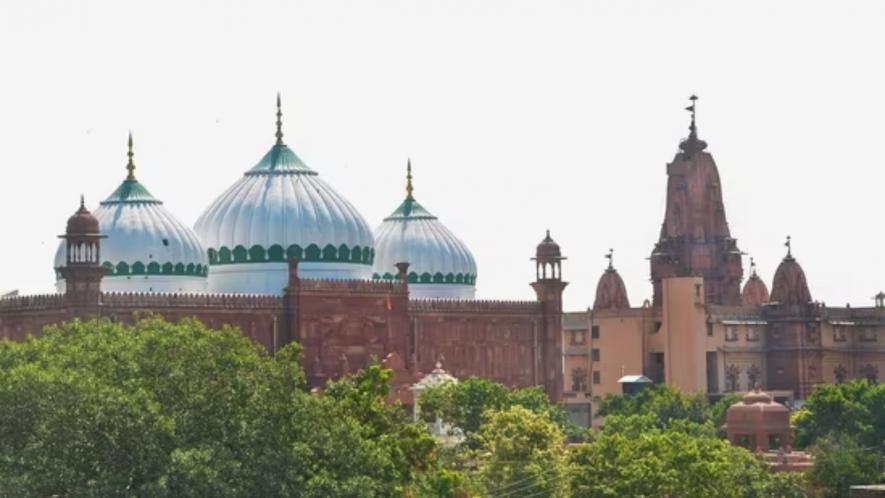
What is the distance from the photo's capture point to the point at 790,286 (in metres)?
106

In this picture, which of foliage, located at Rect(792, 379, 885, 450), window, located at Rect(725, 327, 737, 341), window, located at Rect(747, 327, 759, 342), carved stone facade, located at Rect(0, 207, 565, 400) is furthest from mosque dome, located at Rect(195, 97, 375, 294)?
window, located at Rect(747, 327, 759, 342)

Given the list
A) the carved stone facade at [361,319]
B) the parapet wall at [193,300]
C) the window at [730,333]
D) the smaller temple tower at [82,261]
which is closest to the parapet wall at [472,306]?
the carved stone facade at [361,319]

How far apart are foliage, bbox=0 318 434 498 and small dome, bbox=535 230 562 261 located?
35.6m

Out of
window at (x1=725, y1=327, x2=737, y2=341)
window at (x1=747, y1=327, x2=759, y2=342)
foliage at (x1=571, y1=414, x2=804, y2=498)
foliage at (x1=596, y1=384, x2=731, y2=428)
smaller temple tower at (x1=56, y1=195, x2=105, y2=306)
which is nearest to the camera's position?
foliage at (x1=571, y1=414, x2=804, y2=498)

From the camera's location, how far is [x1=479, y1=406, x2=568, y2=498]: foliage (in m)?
60.7

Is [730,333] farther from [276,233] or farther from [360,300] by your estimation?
[276,233]

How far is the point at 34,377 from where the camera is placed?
154 ft

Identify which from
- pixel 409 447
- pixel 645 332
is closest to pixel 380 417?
pixel 409 447

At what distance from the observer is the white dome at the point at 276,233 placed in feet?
252

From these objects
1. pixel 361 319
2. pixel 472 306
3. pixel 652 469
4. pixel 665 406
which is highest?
pixel 472 306

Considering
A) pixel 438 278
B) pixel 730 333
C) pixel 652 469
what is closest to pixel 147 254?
pixel 438 278

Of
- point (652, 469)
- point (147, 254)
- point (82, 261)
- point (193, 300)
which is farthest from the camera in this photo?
point (147, 254)

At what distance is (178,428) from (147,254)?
28.7 metres

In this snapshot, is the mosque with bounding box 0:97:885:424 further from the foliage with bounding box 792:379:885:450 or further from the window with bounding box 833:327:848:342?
the foliage with bounding box 792:379:885:450
